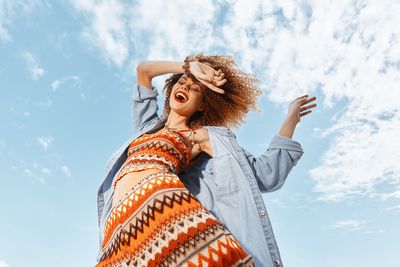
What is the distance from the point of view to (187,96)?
3172mm

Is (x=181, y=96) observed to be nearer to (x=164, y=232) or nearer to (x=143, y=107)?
(x=143, y=107)

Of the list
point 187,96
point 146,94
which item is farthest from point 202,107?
point 146,94

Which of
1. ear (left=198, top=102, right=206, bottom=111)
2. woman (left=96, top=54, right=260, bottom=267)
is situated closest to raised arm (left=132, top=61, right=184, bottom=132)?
ear (left=198, top=102, right=206, bottom=111)

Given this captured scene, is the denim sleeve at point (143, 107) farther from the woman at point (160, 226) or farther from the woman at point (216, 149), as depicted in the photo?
the woman at point (160, 226)

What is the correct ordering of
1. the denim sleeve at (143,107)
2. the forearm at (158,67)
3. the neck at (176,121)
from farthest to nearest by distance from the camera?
the denim sleeve at (143,107), the forearm at (158,67), the neck at (176,121)

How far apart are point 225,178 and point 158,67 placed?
1344 mm

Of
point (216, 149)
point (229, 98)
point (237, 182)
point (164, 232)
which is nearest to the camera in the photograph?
point (164, 232)

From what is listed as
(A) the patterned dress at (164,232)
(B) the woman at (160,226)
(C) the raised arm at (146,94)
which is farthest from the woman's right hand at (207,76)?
(A) the patterned dress at (164,232)

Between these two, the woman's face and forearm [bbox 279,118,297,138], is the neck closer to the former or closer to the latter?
the woman's face

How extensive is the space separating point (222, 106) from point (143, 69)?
818 mm

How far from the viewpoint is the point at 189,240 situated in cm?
177

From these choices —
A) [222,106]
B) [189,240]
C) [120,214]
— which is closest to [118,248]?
[120,214]

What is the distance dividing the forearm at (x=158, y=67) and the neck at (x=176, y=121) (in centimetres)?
41

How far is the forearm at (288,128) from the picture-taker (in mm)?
2949
